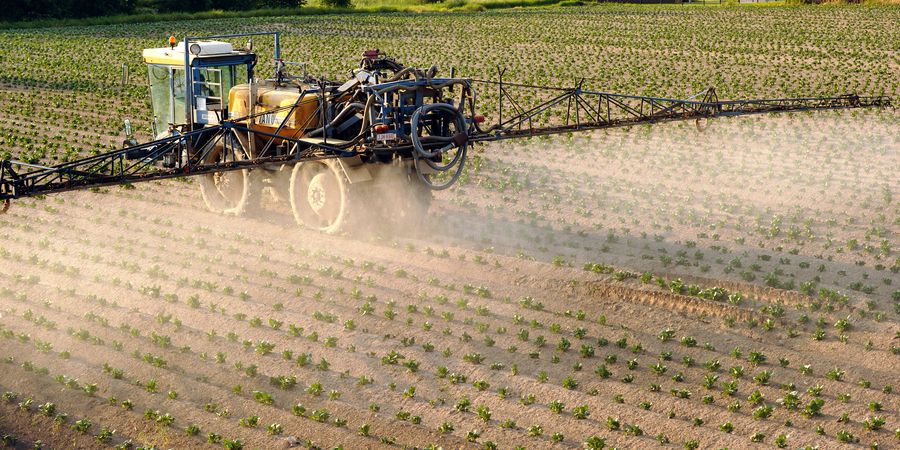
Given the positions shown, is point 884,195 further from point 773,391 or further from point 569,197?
point 773,391

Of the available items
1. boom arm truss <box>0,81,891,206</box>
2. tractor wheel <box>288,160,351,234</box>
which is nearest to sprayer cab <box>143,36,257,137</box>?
boom arm truss <box>0,81,891,206</box>

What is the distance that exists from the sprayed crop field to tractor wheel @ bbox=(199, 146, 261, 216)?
0.48 metres

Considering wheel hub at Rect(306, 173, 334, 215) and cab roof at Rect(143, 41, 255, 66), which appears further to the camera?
cab roof at Rect(143, 41, 255, 66)

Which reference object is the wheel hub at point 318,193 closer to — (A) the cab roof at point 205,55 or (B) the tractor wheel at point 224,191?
(B) the tractor wheel at point 224,191

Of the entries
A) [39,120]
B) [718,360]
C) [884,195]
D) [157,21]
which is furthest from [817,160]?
[157,21]

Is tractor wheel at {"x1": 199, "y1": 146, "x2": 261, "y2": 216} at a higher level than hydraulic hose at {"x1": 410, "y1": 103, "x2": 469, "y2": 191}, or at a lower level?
lower

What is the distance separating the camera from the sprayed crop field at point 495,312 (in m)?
11.2

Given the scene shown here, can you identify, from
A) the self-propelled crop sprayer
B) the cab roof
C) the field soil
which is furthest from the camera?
the cab roof

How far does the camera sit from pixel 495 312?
566 inches

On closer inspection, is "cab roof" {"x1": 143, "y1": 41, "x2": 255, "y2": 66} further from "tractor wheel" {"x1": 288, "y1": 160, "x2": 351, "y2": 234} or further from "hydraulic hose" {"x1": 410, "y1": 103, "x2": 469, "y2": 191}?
"hydraulic hose" {"x1": 410, "y1": 103, "x2": 469, "y2": 191}

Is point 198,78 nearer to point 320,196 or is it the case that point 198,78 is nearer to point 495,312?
point 320,196

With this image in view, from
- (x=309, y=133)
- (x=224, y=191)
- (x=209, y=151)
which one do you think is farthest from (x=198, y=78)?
(x=309, y=133)

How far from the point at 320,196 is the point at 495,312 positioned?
16.8ft

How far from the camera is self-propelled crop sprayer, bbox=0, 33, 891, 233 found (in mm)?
16125
